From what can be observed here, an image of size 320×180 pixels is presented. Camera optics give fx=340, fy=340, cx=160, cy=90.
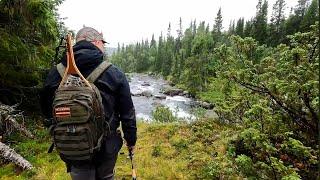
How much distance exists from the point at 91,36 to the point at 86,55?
0.29 metres

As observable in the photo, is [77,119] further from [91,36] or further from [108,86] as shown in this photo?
[91,36]

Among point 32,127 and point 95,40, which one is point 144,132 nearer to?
point 32,127

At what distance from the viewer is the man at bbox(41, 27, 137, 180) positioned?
13.1ft

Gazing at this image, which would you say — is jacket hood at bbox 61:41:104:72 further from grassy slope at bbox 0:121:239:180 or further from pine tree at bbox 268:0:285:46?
pine tree at bbox 268:0:285:46

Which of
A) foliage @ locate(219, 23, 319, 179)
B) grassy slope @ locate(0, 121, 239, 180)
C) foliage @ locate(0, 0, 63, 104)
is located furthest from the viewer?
foliage @ locate(0, 0, 63, 104)

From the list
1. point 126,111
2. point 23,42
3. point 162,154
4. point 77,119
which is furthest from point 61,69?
point 23,42

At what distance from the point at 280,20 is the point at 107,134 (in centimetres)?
8527

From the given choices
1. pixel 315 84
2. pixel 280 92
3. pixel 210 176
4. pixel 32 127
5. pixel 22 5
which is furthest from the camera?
pixel 32 127

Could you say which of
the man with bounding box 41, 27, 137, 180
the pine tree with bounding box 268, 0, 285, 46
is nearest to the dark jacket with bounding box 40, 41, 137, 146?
the man with bounding box 41, 27, 137, 180

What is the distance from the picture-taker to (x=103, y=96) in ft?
13.2

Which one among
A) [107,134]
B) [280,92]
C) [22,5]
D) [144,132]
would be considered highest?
[22,5]

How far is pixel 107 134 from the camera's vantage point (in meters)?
4.11

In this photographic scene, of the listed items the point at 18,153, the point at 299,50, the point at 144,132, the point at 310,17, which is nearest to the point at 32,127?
the point at 18,153

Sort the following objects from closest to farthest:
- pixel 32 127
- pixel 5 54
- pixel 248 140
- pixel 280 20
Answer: pixel 248 140, pixel 5 54, pixel 32 127, pixel 280 20
